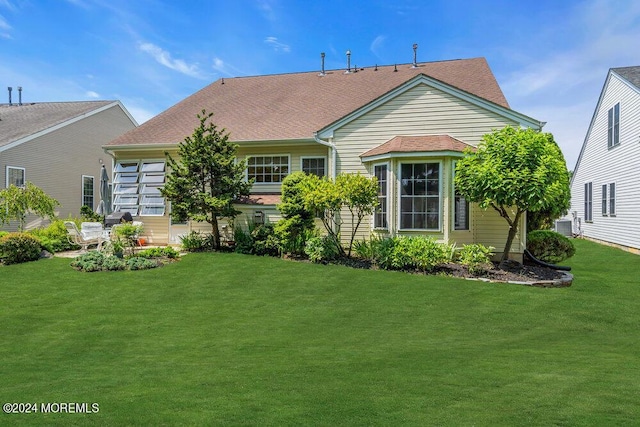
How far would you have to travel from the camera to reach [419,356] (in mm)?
5746

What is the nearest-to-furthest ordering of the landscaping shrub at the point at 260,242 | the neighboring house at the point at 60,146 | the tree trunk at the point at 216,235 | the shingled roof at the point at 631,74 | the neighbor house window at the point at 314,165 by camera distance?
the landscaping shrub at the point at 260,242
the tree trunk at the point at 216,235
the neighbor house window at the point at 314,165
the shingled roof at the point at 631,74
the neighboring house at the point at 60,146

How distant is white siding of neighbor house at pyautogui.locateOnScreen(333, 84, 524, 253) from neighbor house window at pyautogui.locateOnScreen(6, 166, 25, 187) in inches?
596

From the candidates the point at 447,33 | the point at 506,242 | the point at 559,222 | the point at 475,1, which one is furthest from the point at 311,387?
the point at 559,222

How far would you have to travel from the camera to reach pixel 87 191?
75.8 feet

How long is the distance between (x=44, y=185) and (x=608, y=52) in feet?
91.6

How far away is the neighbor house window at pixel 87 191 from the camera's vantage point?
2277 cm

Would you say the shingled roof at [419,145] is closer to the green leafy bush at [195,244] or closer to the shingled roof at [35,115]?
the green leafy bush at [195,244]

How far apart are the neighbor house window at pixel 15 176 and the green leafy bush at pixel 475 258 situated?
19.3 meters

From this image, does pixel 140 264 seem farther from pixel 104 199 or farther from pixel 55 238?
pixel 104 199

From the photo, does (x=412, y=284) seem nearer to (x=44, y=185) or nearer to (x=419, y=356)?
(x=419, y=356)

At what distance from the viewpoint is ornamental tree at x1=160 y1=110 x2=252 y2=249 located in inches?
541

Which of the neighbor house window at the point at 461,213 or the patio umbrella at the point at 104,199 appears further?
the patio umbrella at the point at 104,199

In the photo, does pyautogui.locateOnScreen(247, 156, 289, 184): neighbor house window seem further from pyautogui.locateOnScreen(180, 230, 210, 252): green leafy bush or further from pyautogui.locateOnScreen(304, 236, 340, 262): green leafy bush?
pyautogui.locateOnScreen(304, 236, 340, 262): green leafy bush

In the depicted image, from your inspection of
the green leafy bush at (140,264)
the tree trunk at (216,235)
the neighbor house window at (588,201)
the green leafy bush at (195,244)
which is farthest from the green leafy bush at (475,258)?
the neighbor house window at (588,201)
